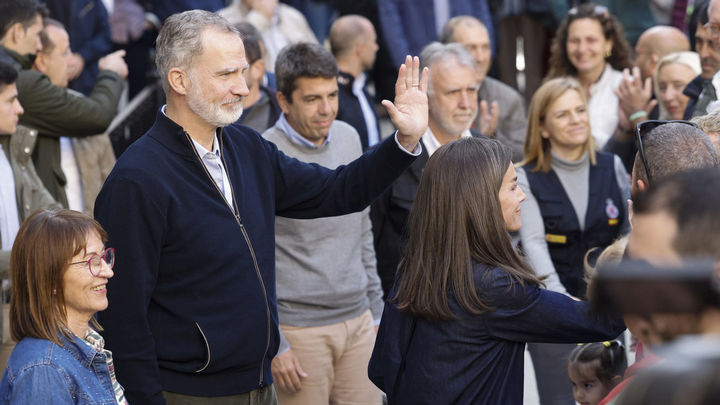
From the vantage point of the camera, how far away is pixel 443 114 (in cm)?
514

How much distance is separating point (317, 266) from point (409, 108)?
1.18m

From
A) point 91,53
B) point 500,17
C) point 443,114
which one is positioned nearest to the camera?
point 443,114

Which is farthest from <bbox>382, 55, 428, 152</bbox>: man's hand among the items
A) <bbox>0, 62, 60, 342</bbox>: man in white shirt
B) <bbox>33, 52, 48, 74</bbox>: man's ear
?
<bbox>33, 52, 48, 74</bbox>: man's ear

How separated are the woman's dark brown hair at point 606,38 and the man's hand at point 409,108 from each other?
137 inches

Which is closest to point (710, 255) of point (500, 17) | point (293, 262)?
point (293, 262)

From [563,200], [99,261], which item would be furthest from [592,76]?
[99,261]

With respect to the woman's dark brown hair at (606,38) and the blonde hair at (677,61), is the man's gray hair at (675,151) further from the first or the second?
the woman's dark brown hair at (606,38)

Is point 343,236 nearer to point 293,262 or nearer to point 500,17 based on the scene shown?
point 293,262

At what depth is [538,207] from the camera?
196 inches

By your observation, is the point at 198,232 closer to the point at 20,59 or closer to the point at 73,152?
the point at 20,59

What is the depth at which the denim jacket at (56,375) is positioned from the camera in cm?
309

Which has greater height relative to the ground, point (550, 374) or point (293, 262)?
point (293, 262)

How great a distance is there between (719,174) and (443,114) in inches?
133

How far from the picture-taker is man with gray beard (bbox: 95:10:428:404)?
3.31m
